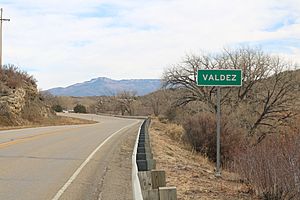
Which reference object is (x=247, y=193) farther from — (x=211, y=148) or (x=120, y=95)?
(x=120, y=95)

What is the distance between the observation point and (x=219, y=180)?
1456cm

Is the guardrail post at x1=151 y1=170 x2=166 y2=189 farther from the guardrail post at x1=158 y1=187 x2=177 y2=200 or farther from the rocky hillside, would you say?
the rocky hillside

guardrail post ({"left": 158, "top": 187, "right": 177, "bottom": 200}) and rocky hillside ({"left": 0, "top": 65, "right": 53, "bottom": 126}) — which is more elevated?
rocky hillside ({"left": 0, "top": 65, "right": 53, "bottom": 126})

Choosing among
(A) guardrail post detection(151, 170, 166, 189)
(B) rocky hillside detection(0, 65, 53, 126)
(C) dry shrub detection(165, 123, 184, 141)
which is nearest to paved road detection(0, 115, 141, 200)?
(A) guardrail post detection(151, 170, 166, 189)

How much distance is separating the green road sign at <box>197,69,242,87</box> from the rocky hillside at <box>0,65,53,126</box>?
29.0 meters

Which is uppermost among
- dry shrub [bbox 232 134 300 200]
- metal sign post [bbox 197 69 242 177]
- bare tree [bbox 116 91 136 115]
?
bare tree [bbox 116 91 136 115]

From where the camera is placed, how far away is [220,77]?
546 inches

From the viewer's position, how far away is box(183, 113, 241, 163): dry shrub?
32062 millimetres

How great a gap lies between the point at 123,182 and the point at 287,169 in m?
4.10

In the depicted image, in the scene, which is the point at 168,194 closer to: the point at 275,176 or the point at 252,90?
the point at 275,176

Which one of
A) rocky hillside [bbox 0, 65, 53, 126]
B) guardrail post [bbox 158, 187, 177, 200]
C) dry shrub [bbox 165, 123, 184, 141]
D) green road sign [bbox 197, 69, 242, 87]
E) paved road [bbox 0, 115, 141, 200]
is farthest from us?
rocky hillside [bbox 0, 65, 53, 126]

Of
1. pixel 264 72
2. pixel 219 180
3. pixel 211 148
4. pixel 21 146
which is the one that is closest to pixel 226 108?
pixel 264 72

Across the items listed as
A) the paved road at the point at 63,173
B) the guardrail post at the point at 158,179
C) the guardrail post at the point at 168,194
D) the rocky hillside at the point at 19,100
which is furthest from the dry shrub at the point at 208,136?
the guardrail post at the point at 168,194

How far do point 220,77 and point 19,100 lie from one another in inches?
1313
